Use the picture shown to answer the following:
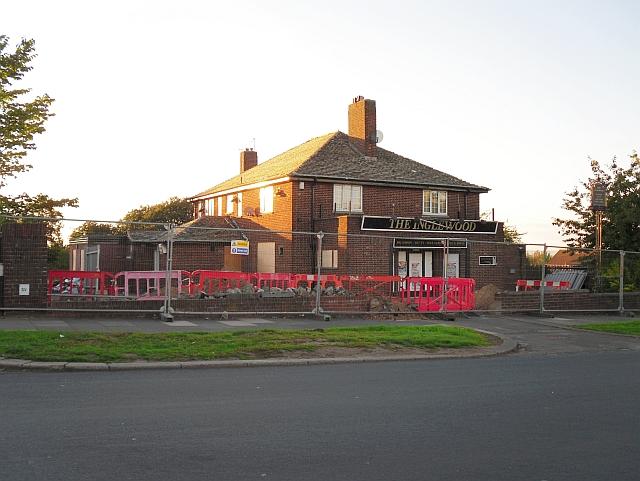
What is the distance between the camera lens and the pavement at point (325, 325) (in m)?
11.0

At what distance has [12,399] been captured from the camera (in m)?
8.22

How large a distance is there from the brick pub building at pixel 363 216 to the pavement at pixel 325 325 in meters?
13.7

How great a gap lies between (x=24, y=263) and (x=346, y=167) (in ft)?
77.1

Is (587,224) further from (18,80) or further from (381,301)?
(18,80)

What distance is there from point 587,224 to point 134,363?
2857 centimetres

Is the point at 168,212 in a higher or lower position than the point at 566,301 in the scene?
higher

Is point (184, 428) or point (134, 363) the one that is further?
point (134, 363)

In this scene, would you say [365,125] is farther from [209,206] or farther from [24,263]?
[24,263]

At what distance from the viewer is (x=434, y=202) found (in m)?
39.4

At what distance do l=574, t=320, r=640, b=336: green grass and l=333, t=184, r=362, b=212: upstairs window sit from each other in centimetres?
1902

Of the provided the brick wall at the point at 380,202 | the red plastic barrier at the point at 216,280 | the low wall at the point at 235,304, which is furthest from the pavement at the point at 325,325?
the brick wall at the point at 380,202

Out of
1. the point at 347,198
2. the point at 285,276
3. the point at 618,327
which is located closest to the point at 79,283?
the point at 285,276

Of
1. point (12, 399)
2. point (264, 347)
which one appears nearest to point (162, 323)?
point (264, 347)

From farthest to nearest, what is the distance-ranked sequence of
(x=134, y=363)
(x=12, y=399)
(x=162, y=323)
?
(x=162, y=323) < (x=134, y=363) < (x=12, y=399)
